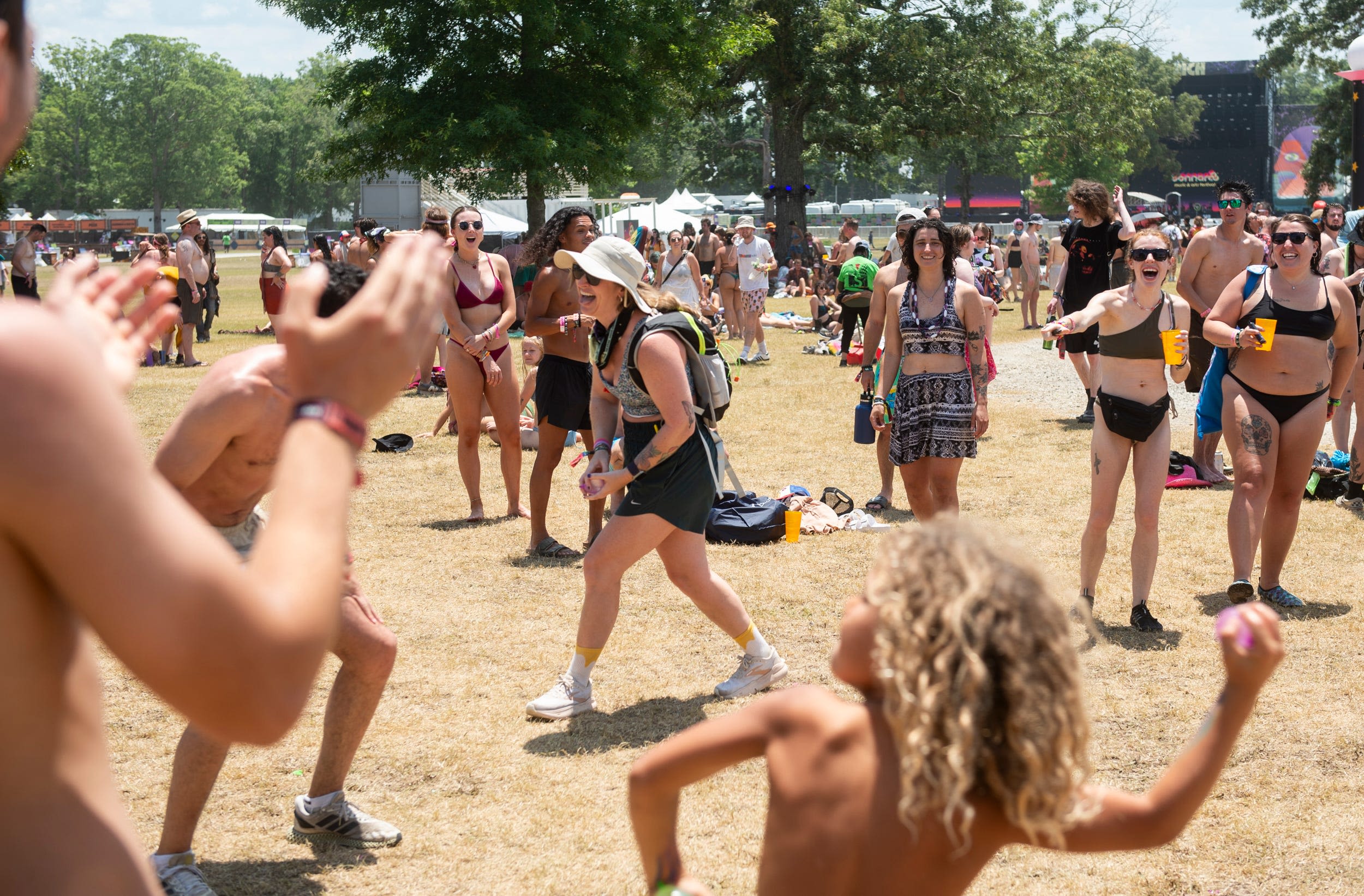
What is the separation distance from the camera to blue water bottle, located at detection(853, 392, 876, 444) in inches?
341

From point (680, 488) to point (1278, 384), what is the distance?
355cm

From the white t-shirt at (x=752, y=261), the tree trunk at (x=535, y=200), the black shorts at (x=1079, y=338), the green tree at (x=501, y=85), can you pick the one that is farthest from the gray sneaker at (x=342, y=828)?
the tree trunk at (x=535, y=200)

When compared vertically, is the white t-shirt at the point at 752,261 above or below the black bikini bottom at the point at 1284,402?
above

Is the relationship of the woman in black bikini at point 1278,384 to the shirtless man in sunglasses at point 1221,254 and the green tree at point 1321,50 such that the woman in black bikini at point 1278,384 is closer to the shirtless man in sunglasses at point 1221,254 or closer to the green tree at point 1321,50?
the shirtless man in sunglasses at point 1221,254

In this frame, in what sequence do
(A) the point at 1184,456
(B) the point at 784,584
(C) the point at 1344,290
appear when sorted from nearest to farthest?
1. (C) the point at 1344,290
2. (B) the point at 784,584
3. (A) the point at 1184,456

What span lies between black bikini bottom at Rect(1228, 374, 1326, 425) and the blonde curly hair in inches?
212

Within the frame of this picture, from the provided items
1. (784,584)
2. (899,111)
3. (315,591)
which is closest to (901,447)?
(784,584)

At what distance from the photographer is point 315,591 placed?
3.95 feet

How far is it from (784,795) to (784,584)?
539 cm

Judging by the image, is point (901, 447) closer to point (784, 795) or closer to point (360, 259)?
point (784, 795)

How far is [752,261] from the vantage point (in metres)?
19.6

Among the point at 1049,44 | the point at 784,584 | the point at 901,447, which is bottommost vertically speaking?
the point at 784,584

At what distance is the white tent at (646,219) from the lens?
38.9m

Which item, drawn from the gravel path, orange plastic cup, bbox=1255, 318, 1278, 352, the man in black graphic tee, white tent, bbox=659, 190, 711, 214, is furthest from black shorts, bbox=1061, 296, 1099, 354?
white tent, bbox=659, 190, 711, 214
